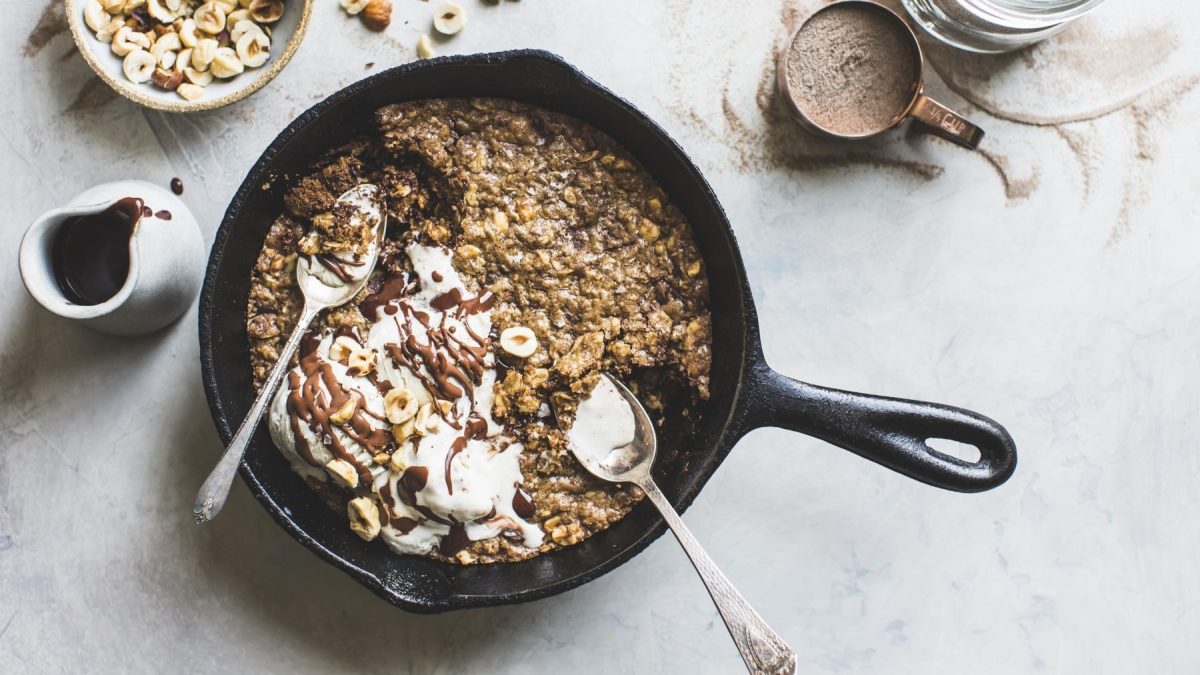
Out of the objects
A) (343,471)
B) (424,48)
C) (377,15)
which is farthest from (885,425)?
(377,15)

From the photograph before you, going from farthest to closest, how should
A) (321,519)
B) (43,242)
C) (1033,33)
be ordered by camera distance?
(1033,33) < (321,519) < (43,242)

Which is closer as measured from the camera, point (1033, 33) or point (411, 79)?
point (411, 79)

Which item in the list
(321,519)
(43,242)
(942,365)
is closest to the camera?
(43,242)

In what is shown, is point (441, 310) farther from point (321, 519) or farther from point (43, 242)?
point (43, 242)

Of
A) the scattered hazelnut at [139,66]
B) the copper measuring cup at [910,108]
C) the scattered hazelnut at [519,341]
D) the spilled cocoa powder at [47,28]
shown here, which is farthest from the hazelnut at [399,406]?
the spilled cocoa powder at [47,28]

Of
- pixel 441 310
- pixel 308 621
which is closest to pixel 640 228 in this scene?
pixel 441 310

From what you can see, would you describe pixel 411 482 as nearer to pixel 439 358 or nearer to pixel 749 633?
pixel 439 358

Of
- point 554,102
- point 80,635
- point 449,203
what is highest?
point 554,102

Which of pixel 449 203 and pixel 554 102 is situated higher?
pixel 554 102
